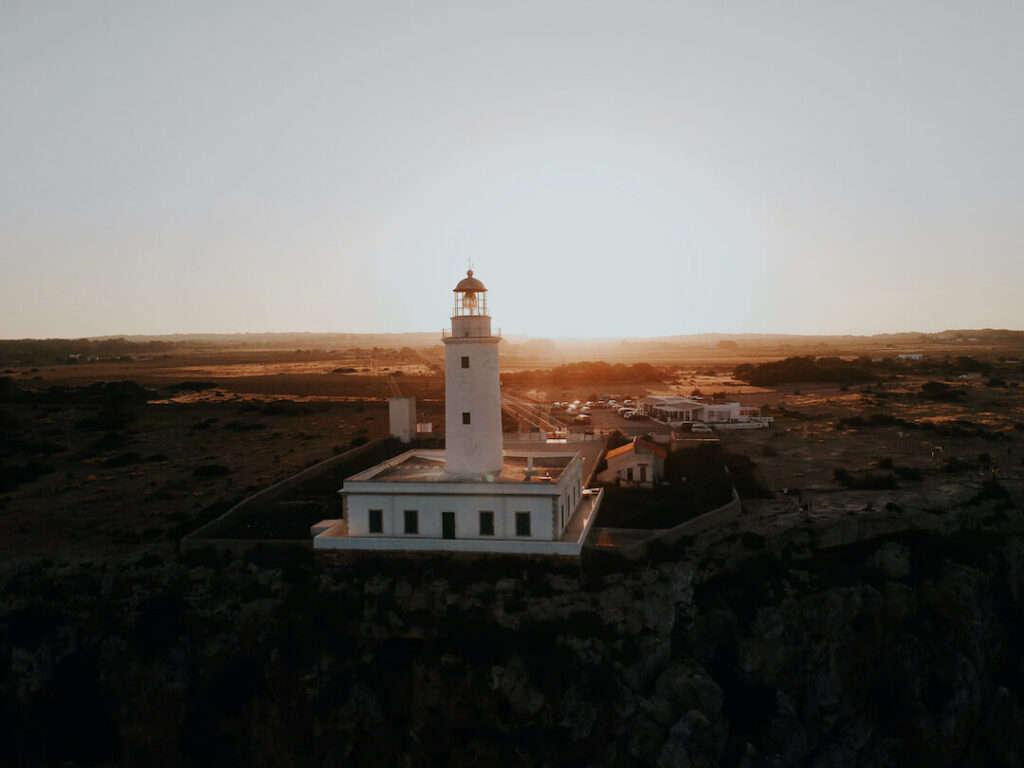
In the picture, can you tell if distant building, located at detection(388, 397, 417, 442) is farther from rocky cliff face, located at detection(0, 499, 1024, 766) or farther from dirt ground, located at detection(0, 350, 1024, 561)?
rocky cliff face, located at detection(0, 499, 1024, 766)

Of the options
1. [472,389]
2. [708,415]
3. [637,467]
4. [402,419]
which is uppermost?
[472,389]

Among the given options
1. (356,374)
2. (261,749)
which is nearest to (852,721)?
(261,749)

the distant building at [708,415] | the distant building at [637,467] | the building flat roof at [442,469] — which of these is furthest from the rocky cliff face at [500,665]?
the distant building at [708,415]

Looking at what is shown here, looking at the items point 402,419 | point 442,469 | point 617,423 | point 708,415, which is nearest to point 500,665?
point 442,469

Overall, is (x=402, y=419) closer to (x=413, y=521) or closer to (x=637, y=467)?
(x=637, y=467)

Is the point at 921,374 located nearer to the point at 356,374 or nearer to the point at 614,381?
the point at 614,381

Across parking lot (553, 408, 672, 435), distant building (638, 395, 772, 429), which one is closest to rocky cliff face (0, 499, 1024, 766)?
parking lot (553, 408, 672, 435)

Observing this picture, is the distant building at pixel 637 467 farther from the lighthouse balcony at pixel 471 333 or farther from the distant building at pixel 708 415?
the distant building at pixel 708 415
